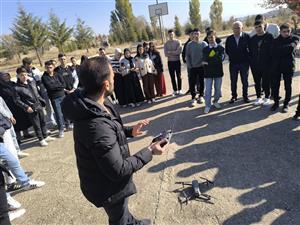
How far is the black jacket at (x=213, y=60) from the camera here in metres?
6.50

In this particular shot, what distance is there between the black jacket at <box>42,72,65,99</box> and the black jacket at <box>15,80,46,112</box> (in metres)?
0.32

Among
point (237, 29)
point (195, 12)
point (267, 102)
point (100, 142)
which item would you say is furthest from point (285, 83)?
point (195, 12)

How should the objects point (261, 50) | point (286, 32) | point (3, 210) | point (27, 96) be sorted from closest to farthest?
point (3, 210) < point (286, 32) < point (27, 96) < point (261, 50)

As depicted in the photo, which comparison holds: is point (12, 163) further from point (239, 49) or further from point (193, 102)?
point (239, 49)

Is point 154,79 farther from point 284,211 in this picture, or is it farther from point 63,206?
point 284,211

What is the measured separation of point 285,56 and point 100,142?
509cm

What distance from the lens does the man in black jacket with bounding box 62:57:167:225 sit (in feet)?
6.23

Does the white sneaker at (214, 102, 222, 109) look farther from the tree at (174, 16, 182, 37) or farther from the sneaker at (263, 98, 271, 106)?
the tree at (174, 16, 182, 37)

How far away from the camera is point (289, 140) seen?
475 cm

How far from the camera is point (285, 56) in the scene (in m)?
5.71

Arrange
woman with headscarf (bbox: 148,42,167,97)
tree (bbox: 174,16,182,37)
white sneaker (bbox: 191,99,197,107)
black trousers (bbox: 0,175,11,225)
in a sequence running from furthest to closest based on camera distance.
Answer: tree (bbox: 174,16,182,37) < woman with headscarf (bbox: 148,42,167,97) < white sneaker (bbox: 191,99,197,107) < black trousers (bbox: 0,175,11,225)

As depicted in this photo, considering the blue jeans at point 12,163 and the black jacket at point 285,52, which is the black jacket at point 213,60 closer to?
the black jacket at point 285,52

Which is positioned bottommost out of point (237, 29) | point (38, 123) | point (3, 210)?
point (38, 123)

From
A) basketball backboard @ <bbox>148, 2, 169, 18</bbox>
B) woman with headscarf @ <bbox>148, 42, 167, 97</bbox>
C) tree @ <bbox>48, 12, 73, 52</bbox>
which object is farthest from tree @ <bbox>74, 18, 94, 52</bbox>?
woman with headscarf @ <bbox>148, 42, 167, 97</bbox>
